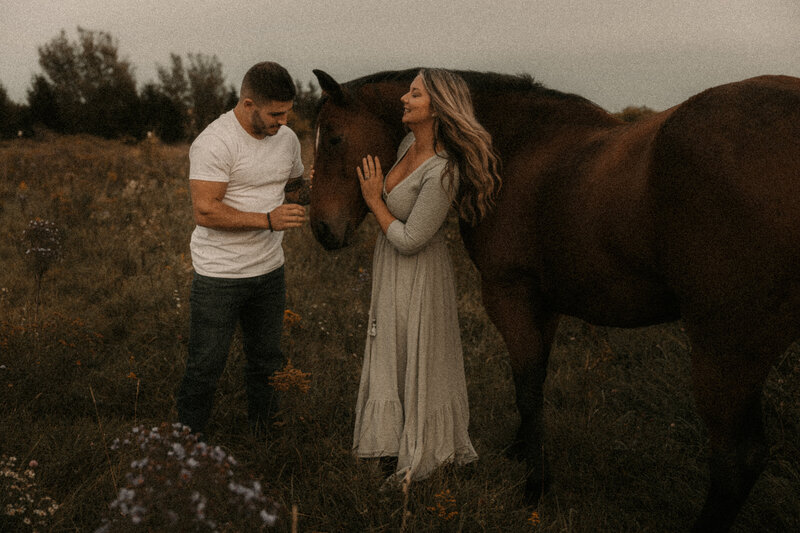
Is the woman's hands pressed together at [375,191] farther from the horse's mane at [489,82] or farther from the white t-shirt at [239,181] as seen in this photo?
the white t-shirt at [239,181]

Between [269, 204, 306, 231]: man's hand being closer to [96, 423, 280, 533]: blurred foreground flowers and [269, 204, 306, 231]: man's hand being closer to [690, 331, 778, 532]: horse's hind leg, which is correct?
[96, 423, 280, 533]: blurred foreground flowers

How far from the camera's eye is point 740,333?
189 centimetres

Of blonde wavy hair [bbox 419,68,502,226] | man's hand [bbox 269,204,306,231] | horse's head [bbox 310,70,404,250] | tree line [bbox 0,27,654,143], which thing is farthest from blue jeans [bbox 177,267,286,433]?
tree line [bbox 0,27,654,143]

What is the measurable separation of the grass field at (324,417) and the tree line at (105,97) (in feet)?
72.3

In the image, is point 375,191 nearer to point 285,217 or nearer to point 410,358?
point 285,217

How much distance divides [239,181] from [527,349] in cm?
186

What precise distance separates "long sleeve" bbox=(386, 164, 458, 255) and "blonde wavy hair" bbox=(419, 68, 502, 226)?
6 cm

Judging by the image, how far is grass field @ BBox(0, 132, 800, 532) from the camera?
2400 millimetres

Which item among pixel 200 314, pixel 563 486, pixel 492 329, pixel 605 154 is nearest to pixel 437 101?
pixel 605 154

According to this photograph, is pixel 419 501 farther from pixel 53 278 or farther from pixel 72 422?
pixel 53 278

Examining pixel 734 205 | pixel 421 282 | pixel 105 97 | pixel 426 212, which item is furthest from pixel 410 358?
pixel 105 97

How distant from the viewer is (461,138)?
2.40 meters

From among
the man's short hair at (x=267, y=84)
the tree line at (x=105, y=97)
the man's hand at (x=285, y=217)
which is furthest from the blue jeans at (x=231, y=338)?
the tree line at (x=105, y=97)

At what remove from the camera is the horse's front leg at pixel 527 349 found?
2.77m
